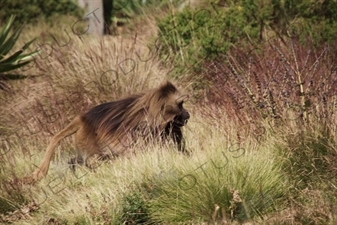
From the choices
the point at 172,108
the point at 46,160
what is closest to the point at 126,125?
the point at 172,108

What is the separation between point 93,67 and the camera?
11.3 meters

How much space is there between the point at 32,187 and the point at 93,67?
3.53m

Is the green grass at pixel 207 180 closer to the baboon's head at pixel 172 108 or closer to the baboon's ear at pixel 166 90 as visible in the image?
the baboon's head at pixel 172 108

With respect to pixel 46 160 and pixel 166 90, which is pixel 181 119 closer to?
pixel 166 90

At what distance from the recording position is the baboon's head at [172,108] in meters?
8.43

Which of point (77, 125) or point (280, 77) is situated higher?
point (77, 125)

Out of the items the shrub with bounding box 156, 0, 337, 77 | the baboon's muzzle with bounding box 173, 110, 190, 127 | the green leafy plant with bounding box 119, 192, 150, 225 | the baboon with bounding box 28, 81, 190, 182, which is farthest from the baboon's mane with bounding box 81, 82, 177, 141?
the shrub with bounding box 156, 0, 337, 77

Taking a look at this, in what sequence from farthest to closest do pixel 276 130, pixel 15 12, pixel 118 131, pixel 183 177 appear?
pixel 15 12
pixel 118 131
pixel 276 130
pixel 183 177

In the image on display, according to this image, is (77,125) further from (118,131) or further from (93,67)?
(93,67)

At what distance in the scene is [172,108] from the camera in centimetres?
845

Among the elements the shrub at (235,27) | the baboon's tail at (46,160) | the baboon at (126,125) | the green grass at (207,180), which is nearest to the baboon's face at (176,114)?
the baboon at (126,125)

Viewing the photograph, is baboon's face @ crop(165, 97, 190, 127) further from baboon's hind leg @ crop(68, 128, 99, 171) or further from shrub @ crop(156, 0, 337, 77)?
shrub @ crop(156, 0, 337, 77)

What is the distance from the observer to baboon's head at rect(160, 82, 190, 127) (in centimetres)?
843

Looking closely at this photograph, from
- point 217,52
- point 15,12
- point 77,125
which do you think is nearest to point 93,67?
point 217,52
